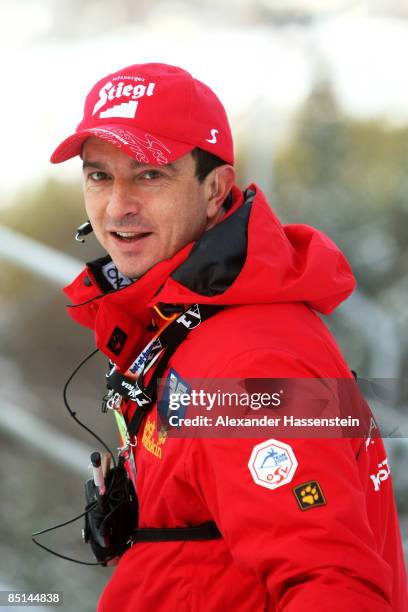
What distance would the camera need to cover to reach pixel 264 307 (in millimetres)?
1252

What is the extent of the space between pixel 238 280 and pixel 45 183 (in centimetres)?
191

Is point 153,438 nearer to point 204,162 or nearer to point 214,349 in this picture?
point 214,349

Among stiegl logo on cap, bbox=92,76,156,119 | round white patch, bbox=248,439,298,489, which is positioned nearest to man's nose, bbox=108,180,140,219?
stiegl logo on cap, bbox=92,76,156,119

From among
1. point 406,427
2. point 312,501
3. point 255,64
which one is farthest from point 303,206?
point 312,501

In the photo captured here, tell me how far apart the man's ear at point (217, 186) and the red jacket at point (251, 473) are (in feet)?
0.16

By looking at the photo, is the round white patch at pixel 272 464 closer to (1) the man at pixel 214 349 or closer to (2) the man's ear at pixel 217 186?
(1) the man at pixel 214 349

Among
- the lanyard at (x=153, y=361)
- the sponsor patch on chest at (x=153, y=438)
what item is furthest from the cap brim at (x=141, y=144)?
the sponsor patch on chest at (x=153, y=438)

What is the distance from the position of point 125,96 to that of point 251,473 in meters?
0.75

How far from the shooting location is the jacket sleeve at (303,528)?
3.25 feet

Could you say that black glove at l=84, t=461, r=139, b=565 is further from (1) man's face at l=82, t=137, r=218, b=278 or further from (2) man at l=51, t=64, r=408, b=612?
(1) man's face at l=82, t=137, r=218, b=278

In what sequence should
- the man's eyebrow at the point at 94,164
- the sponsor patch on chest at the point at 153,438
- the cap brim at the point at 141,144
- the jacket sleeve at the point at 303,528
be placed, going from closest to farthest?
the jacket sleeve at the point at 303,528 → the sponsor patch on chest at the point at 153,438 → the cap brim at the point at 141,144 → the man's eyebrow at the point at 94,164

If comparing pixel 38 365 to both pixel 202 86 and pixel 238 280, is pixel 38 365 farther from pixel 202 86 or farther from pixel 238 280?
pixel 238 280

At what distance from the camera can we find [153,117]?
143cm

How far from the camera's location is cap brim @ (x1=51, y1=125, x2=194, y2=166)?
137 centimetres
